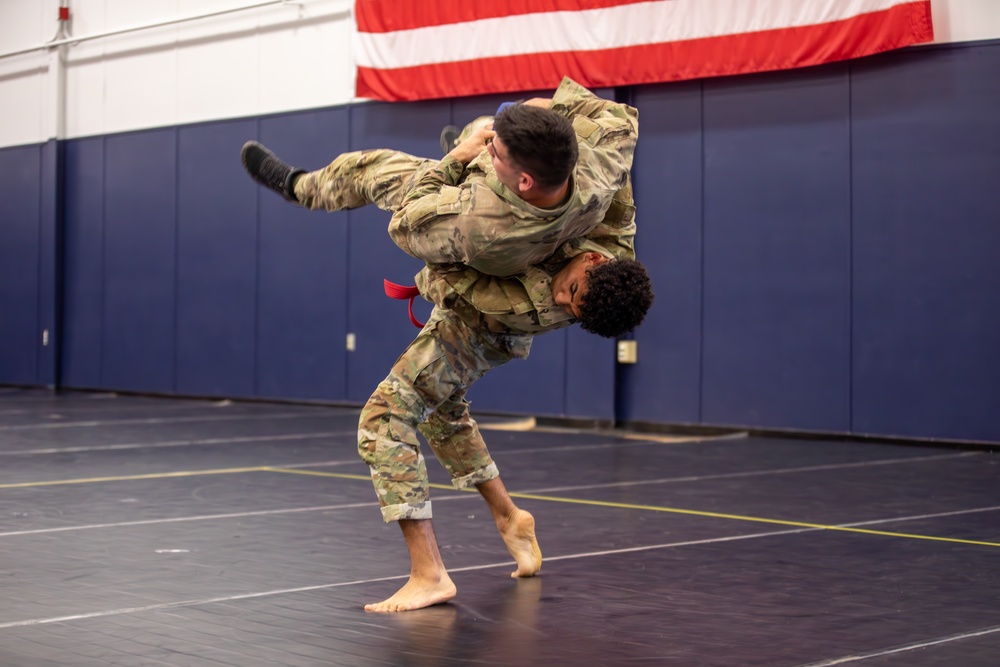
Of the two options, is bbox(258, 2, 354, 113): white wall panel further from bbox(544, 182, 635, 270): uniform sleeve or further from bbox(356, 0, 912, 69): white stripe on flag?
bbox(544, 182, 635, 270): uniform sleeve

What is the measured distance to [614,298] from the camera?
3.50 metres

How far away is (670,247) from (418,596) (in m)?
6.27

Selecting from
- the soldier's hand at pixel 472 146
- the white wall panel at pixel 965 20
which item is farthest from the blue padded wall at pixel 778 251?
the soldier's hand at pixel 472 146

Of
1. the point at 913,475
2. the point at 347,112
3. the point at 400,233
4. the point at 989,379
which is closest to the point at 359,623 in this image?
the point at 400,233

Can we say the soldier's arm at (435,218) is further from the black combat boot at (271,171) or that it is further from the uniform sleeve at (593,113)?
the black combat boot at (271,171)

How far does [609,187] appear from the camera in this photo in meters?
3.72

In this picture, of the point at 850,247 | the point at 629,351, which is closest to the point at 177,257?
the point at 629,351

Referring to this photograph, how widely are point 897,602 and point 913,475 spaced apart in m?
3.34

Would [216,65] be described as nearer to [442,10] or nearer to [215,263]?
[215,263]

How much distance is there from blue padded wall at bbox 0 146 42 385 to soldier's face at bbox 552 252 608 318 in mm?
11813

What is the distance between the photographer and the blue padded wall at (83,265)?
45.4ft

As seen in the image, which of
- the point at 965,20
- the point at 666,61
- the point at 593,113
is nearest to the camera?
the point at 593,113

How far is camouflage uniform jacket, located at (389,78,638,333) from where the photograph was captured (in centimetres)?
354

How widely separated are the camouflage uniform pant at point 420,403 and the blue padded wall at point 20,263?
37.1 feet
